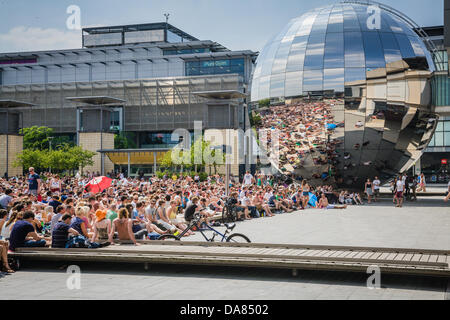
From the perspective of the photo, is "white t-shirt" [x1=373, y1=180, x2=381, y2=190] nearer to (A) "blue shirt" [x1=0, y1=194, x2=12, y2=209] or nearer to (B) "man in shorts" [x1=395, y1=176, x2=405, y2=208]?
(B) "man in shorts" [x1=395, y1=176, x2=405, y2=208]

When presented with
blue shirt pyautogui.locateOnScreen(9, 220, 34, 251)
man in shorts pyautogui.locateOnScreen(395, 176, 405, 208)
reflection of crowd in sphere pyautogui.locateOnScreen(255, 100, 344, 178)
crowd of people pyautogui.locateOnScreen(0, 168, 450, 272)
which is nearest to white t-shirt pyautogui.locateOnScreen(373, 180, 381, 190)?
crowd of people pyautogui.locateOnScreen(0, 168, 450, 272)

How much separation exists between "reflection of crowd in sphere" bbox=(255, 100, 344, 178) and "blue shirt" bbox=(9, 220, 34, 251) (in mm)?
12507

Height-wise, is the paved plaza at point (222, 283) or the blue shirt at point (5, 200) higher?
the blue shirt at point (5, 200)

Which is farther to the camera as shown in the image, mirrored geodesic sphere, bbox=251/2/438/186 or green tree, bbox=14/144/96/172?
green tree, bbox=14/144/96/172

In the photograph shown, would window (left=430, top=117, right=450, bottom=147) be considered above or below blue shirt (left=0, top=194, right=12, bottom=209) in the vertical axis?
above

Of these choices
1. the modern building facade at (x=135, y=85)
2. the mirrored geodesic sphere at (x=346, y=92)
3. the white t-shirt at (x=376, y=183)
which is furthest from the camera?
the modern building facade at (x=135, y=85)

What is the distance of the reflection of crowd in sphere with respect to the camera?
2006 cm

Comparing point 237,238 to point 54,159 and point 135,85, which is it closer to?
point 54,159

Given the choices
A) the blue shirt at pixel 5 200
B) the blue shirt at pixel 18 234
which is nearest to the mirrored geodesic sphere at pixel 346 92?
the blue shirt at pixel 5 200

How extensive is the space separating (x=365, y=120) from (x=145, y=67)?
250 feet

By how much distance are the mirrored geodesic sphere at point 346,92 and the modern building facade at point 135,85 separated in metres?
34.8

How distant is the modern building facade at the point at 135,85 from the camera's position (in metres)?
67.8

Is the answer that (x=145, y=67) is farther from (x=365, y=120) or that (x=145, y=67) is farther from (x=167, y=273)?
(x=167, y=273)

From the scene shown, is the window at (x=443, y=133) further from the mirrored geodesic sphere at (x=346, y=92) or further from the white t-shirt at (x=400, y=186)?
the white t-shirt at (x=400, y=186)
